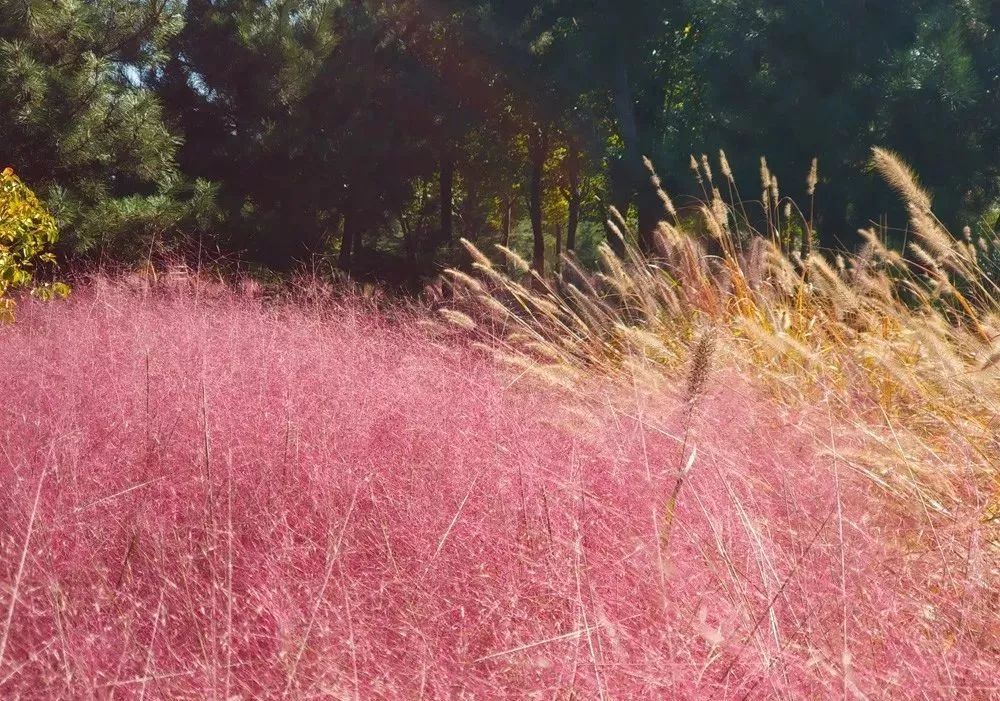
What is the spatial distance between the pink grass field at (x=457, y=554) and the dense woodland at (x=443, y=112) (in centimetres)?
381

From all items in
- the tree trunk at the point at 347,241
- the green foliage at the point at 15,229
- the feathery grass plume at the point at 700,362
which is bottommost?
the tree trunk at the point at 347,241

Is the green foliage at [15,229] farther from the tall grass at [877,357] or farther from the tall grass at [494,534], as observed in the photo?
the tall grass at [877,357]

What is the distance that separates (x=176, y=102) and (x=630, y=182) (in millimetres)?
6631

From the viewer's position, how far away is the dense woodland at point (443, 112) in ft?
27.4

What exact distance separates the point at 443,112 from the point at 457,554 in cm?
1310

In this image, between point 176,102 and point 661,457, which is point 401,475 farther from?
point 176,102

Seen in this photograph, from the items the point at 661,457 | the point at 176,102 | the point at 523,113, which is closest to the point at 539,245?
the point at 523,113

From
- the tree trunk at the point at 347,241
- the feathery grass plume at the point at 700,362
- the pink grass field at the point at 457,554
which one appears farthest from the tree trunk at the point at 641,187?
the feathery grass plume at the point at 700,362

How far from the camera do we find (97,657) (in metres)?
1.47

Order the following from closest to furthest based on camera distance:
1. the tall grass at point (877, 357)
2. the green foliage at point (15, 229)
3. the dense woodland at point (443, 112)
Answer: the tall grass at point (877, 357) < the green foliage at point (15, 229) < the dense woodland at point (443, 112)

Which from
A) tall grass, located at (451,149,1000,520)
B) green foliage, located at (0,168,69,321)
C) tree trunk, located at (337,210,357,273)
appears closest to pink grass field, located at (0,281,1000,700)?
tall grass, located at (451,149,1000,520)

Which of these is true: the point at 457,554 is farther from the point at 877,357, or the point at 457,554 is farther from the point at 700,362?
the point at 877,357

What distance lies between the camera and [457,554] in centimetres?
174

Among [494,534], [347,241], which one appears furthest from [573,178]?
[494,534]
